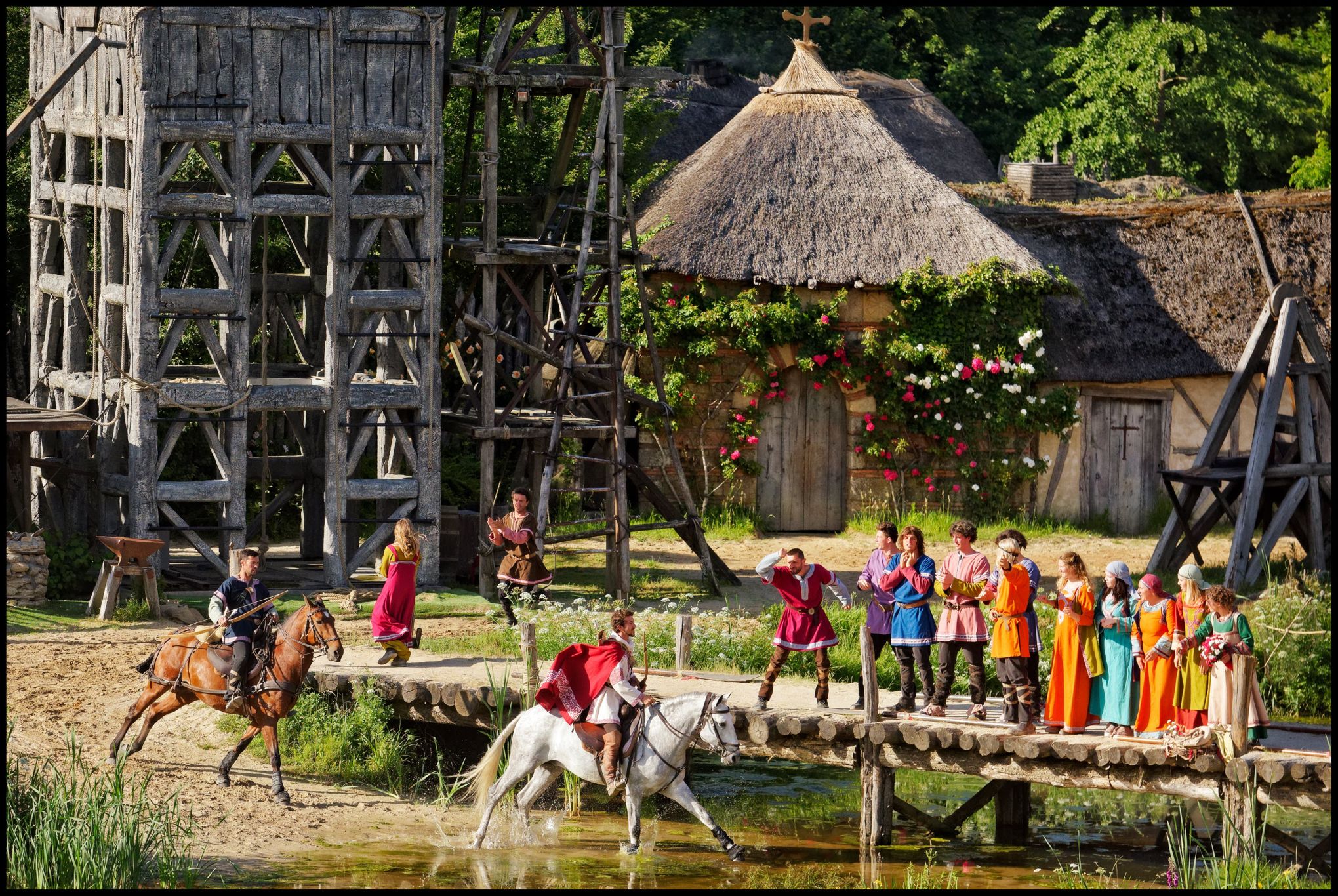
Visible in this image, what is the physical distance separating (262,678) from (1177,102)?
25936 millimetres

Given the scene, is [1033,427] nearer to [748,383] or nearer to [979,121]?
[748,383]

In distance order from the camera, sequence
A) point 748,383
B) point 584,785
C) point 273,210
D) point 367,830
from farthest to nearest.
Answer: point 748,383
point 273,210
point 584,785
point 367,830

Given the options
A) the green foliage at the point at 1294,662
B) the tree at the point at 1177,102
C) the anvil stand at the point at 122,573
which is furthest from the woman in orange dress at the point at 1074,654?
the tree at the point at 1177,102

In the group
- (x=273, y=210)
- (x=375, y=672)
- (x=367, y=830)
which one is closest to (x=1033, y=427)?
(x=273, y=210)

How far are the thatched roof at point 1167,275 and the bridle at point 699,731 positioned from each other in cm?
1280

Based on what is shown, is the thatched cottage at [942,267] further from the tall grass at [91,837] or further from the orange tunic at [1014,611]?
the tall grass at [91,837]

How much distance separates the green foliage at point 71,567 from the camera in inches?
667

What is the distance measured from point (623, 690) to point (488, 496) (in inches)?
272

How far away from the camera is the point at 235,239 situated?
1698 cm

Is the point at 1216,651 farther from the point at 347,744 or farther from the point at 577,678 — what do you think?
the point at 347,744

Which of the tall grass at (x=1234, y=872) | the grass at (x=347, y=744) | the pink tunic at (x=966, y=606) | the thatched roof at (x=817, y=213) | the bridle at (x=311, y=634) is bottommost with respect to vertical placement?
the tall grass at (x=1234, y=872)

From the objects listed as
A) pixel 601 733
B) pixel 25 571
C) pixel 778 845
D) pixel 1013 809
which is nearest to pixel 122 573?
pixel 25 571

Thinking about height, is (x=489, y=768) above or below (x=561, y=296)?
below

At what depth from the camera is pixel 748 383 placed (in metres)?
22.4
